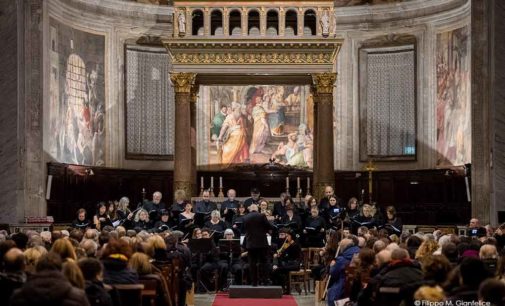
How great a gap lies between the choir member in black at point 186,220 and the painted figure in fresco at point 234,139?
38.0ft

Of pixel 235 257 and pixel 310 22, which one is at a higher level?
pixel 310 22

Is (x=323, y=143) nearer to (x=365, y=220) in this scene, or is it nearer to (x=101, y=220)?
(x=365, y=220)

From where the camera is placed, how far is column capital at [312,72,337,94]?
28.4m

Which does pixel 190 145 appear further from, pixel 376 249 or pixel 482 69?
pixel 376 249

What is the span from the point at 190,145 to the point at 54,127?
473 centimetres

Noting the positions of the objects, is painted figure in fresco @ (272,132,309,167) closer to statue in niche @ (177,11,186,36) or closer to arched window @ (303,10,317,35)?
arched window @ (303,10,317,35)

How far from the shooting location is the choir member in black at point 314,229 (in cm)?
2425

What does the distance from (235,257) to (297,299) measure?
106 inches

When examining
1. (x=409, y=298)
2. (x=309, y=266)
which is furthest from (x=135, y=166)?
(x=409, y=298)

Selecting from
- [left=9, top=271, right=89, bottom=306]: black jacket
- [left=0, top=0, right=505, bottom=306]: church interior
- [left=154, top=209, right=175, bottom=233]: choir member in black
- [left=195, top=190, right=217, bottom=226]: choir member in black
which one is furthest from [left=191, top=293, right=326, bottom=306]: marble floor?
[left=9, top=271, right=89, bottom=306]: black jacket

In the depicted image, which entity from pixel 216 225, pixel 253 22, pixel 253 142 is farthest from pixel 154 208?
pixel 253 142

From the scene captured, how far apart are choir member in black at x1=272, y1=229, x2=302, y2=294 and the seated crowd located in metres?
0.02

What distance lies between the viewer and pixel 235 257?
79.1ft

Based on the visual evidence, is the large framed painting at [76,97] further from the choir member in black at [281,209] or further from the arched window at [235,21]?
the choir member in black at [281,209]
